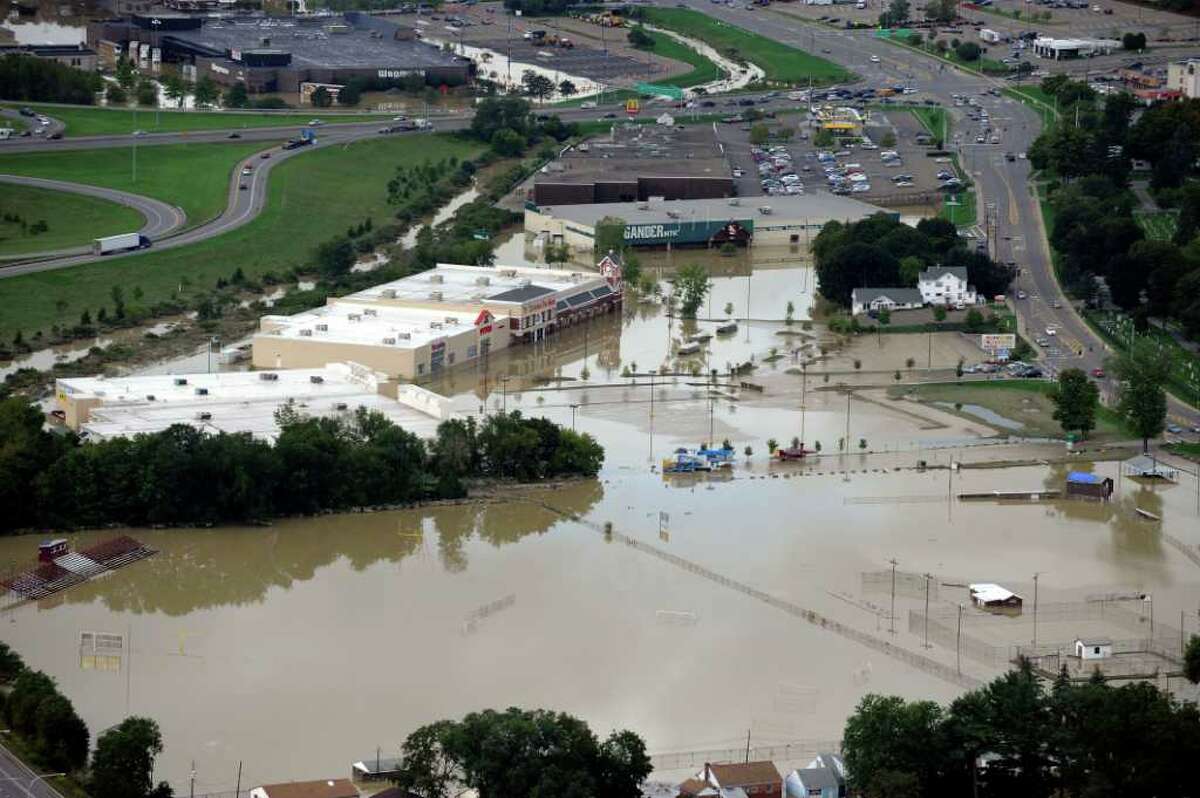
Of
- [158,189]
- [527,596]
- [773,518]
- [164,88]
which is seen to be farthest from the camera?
[164,88]

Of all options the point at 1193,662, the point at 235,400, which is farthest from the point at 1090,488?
the point at 235,400

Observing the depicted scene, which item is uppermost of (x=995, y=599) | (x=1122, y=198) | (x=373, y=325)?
(x=1122, y=198)

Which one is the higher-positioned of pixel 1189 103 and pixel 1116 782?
pixel 1189 103

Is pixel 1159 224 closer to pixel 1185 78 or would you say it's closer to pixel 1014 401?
pixel 1014 401

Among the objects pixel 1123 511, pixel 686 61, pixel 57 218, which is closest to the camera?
pixel 1123 511

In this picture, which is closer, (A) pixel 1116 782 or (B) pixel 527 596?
(A) pixel 1116 782

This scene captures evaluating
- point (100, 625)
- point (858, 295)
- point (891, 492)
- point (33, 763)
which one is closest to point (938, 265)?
point (858, 295)

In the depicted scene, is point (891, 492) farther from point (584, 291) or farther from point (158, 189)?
point (158, 189)

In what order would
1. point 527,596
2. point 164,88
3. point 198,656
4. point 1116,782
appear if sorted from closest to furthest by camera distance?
point 1116,782
point 198,656
point 527,596
point 164,88
